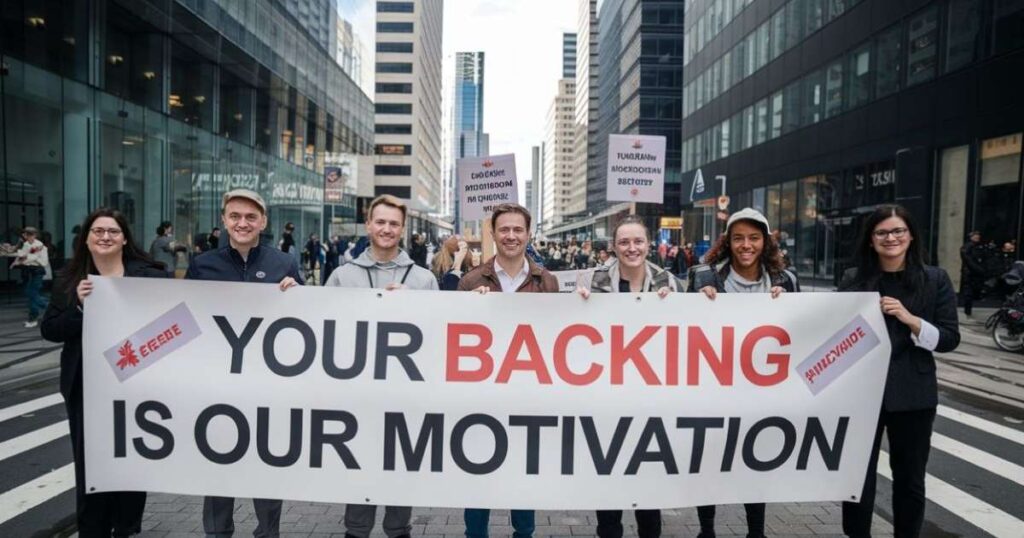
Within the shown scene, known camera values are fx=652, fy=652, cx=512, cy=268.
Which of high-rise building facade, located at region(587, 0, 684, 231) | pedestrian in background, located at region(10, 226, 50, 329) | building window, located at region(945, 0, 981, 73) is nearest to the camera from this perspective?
pedestrian in background, located at region(10, 226, 50, 329)

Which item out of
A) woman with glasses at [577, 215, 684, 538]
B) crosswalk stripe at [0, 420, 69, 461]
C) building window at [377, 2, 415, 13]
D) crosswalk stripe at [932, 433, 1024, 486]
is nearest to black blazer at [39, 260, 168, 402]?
woman with glasses at [577, 215, 684, 538]

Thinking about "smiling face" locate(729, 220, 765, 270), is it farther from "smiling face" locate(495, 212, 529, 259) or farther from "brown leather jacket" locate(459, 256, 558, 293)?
"smiling face" locate(495, 212, 529, 259)

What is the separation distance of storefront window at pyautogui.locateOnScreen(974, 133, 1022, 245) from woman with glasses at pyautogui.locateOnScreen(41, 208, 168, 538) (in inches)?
775

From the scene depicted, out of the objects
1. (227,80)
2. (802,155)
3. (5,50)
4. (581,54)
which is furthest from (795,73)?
(581,54)

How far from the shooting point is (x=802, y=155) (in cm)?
2806

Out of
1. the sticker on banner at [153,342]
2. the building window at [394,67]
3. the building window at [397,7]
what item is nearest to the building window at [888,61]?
the sticker on banner at [153,342]

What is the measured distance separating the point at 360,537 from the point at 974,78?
20.5m

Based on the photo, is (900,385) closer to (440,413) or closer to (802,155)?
(440,413)

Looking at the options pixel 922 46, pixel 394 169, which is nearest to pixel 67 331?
pixel 922 46

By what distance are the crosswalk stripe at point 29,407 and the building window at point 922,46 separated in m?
22.6

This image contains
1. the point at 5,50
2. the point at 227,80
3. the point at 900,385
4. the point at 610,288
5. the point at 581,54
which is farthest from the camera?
the point at 581,54

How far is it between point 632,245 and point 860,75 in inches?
947

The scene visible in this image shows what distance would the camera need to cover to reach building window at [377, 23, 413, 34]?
106812 millimetres

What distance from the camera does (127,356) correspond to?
350 centimetres
